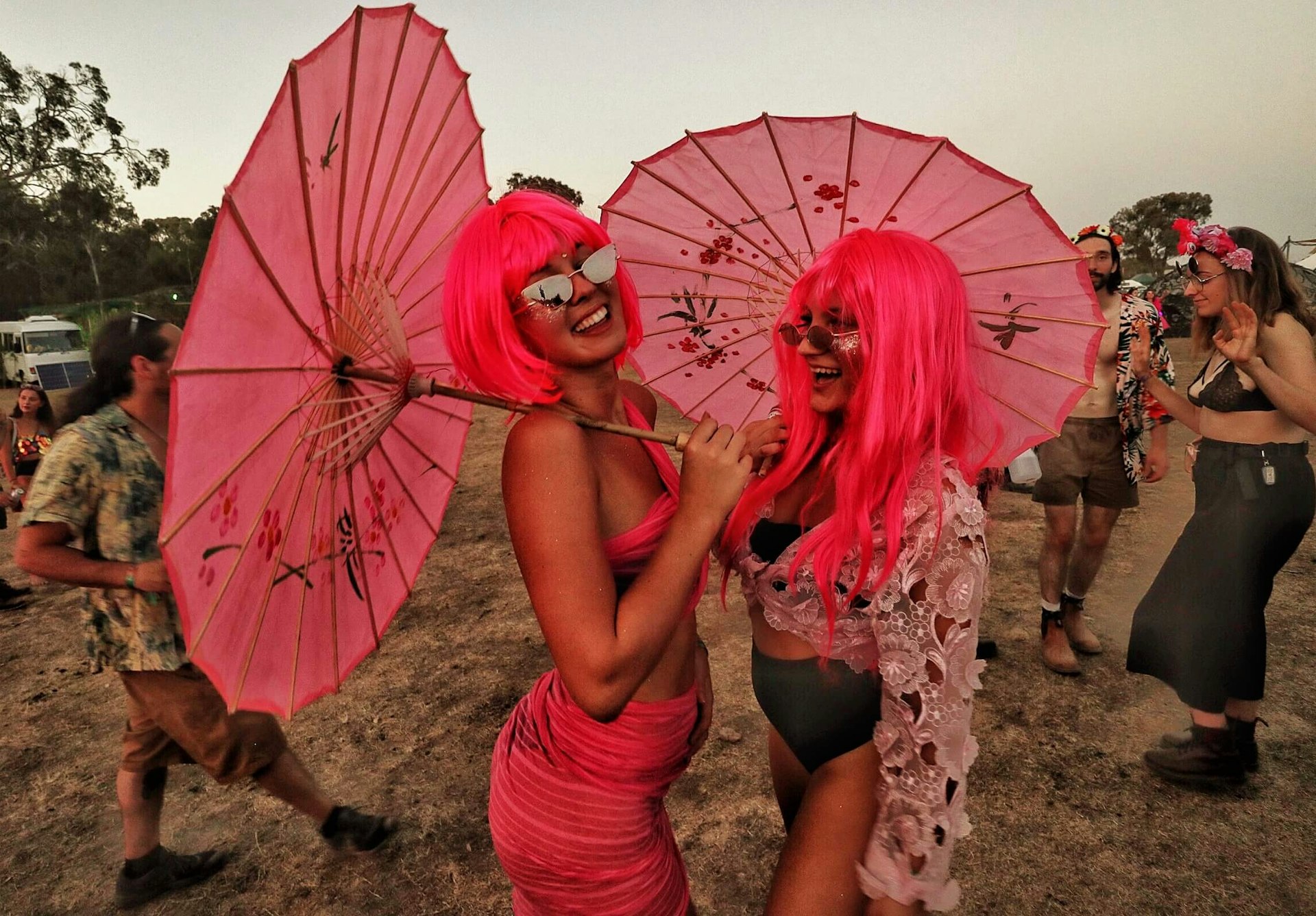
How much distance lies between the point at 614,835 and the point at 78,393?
8.58 ft

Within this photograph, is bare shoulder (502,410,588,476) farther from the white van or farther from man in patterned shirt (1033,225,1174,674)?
the white van

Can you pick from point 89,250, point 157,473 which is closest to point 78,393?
point 157,473

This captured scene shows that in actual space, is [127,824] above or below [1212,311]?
below

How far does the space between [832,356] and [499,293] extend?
0.82 metres

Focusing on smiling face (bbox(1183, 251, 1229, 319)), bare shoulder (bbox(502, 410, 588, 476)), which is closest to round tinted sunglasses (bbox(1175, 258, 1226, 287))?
smiling face (bbox(1183, 251, 1229, 319))

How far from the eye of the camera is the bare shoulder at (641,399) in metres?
2.01

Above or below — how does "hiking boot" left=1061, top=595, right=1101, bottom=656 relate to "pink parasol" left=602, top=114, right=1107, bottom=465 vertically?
below

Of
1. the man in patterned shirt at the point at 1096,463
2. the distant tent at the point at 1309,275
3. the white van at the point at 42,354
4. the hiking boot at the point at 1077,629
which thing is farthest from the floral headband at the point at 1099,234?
the white van at the point at 42,354

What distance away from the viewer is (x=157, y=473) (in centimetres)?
261

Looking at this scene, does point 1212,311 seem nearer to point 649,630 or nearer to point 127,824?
point 649,630

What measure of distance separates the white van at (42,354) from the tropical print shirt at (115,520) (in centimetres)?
2462

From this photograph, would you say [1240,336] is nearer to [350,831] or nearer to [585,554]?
[585,554]

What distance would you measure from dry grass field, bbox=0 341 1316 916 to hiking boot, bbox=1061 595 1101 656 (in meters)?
0.12

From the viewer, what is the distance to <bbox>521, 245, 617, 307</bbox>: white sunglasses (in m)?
1.44
